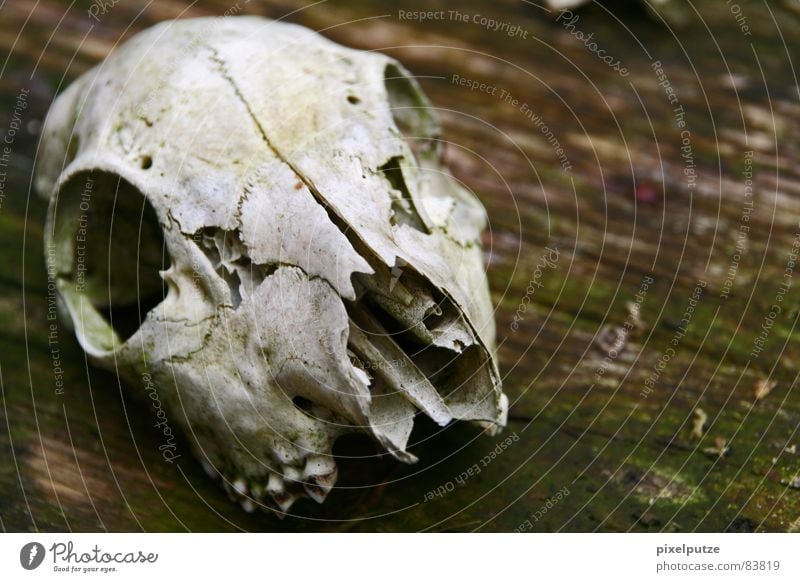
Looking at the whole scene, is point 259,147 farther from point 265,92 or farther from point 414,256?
point 414,256

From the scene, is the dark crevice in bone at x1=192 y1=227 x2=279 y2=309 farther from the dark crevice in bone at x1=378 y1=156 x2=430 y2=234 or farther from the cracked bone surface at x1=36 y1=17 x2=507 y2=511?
the dark crevice in bone at x1=378 y1=156 x2=430 y2=234

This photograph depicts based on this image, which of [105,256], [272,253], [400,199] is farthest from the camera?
[105,256]

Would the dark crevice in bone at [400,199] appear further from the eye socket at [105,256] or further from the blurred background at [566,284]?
the eye socket at [105,256]

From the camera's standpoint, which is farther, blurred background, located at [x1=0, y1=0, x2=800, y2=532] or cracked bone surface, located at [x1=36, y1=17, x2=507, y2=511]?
blurred background, located at [x1=0, y1=0, x2=800, y2=532]

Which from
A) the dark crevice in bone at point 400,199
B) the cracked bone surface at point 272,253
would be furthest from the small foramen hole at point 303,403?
the dark crevice in bone at point 400,199

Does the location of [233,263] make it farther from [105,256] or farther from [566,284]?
[566,284]

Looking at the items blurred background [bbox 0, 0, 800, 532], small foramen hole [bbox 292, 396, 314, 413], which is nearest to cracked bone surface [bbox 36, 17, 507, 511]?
small foramen hole [bbox 292, 396, 314, 413]

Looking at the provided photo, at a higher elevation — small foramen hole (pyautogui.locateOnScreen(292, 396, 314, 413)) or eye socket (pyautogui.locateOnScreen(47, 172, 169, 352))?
eye socket (pyautogui.locateOnScreen(47, 172, 169, 352))

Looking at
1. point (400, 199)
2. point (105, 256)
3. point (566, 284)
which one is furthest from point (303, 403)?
point (566, 284)
